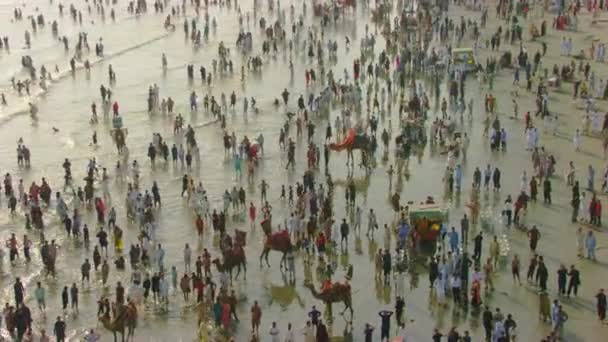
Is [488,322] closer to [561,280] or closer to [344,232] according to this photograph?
[561,280]

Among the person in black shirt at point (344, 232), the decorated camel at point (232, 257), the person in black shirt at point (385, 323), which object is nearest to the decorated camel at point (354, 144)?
the person in black shirt at point (344, 232)

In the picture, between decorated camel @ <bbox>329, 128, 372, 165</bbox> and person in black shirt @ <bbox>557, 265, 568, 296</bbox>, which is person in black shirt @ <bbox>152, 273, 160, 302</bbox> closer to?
person in black shirt @ <bbox>557, 265, 568, 296</bbox>

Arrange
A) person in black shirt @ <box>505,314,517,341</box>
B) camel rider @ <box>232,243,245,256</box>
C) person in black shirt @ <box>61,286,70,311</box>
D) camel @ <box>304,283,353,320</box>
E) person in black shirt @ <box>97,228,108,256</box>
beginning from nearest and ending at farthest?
person in black shirt @ <box>505,314,517,341</box>
camel @ <box>304,283,353,320</box>
person in black shirt @ <box>61,286,70,311</box>
camel rider @ <box>232,243,245,256</box>
person in black shirt @ <box>97,228,108,256</box>

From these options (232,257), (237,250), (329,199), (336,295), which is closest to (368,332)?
(336,295)

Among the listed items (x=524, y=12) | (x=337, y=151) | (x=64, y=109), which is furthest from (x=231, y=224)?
(x=524, y=12)

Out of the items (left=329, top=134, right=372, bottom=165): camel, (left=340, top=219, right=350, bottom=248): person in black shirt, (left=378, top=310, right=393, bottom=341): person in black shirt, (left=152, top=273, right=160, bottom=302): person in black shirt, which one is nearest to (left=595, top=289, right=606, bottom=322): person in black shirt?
(left=378, top=310, right=393, bottom=341): person in black shirt

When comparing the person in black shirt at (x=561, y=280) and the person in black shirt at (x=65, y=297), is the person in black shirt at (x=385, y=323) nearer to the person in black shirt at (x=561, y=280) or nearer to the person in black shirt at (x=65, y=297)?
the person in black shirt at (x=561, y=280)

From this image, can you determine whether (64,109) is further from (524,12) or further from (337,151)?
(524,12)
